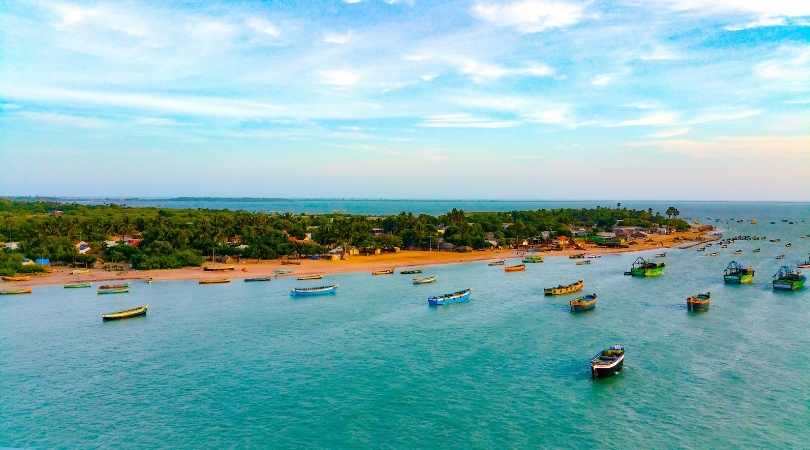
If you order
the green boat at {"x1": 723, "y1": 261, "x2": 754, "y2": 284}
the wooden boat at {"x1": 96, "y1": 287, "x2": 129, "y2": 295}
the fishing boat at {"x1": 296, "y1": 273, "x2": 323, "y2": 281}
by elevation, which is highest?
the green boat at {"x1": 723, "y1": 261, "x2": 754, "y2": 284}

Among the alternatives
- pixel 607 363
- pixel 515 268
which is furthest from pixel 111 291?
pixel 607 363

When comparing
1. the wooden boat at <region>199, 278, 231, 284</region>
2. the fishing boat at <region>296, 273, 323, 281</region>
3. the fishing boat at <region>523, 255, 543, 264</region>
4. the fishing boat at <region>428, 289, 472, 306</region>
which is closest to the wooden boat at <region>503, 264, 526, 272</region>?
the fishing boat at <region>523, 255, 543, 264</region>

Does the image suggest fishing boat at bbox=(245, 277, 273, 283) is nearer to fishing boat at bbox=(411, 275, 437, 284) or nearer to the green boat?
fishing boat at bbox=(411, 275, 437, 284)

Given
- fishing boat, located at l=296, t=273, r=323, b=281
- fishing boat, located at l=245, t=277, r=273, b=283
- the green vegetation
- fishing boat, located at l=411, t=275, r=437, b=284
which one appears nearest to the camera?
fishing boat, located at l=411, t=275, r=437, b=284

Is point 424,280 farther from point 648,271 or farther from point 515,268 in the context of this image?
point 648,271

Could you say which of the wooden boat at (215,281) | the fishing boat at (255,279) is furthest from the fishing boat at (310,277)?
the wooden boat at (215,281)

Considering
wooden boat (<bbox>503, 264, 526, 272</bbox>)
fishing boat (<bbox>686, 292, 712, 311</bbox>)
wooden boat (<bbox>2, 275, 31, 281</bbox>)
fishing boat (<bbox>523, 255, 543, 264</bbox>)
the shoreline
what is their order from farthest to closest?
fishing boat (<bbox>523, 255, 543, 264</bbox>) < wooden boat (<bbox>503, 264, 526, 272</bbox>) < the shoreline < wooden boat (<bbox>2, 275, 31, 281</bbox>) < fishing boat (<bbox>686, 292, 712, 311</bbox>)

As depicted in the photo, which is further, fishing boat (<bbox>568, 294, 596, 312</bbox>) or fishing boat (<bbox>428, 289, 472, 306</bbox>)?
fishing boat (<bbox>428, 289, 472, 306</bbox>)
